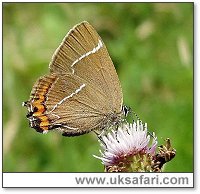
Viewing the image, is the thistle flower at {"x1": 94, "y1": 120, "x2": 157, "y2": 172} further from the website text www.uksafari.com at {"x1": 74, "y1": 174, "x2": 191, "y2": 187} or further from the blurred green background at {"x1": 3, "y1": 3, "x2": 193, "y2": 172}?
the blurred green background at {"x1": 3, "y1": 3, "x2": 193, "y2": 172}

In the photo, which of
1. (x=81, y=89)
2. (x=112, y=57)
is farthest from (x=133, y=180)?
(x=112, y=57)

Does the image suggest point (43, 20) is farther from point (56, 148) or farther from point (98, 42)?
point (98, 42)

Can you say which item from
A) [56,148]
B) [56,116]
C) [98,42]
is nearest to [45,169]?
[56,148]

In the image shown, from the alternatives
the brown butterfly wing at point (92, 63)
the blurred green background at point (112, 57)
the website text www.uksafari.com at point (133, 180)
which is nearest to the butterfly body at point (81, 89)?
the brown butterfly wing at point (92, 63)

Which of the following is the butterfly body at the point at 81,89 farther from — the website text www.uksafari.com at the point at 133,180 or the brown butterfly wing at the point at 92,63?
the website text www.uksafari.com at the point at 133,180

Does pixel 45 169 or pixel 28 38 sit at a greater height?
pixel 28 38

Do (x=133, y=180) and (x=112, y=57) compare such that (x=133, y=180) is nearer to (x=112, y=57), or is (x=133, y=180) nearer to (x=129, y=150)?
(x=129, y=150)
